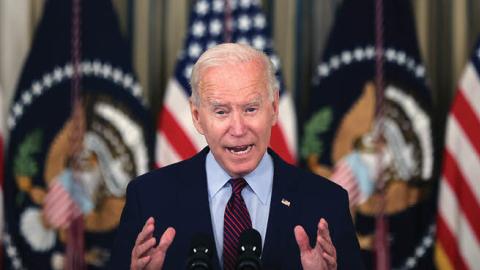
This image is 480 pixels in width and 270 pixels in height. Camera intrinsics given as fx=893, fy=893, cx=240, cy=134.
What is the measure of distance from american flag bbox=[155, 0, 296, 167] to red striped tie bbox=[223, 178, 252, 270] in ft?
6.04

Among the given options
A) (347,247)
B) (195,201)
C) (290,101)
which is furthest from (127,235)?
(290,101)

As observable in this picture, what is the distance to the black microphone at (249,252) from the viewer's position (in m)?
1.70

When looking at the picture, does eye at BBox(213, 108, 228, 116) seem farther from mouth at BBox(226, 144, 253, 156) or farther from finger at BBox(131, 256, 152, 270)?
finger at BBox(131, 256, 152, 270)

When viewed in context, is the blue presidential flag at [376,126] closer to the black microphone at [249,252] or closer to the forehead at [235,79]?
the forehead at [235,79]

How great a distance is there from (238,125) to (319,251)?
14.4 inches

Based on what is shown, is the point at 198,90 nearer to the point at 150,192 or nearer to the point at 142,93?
the point at 150,192

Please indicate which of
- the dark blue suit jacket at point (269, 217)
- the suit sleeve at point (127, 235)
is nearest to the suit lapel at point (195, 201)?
the dark blue suit jacket at point (269, 217)

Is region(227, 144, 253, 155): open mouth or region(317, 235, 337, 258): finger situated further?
region(227, 144, 253, 155): open mouth

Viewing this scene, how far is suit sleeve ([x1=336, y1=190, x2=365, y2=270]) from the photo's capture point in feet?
7.00

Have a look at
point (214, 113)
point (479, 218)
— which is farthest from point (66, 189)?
point (214, 113)

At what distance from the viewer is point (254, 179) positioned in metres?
2.22

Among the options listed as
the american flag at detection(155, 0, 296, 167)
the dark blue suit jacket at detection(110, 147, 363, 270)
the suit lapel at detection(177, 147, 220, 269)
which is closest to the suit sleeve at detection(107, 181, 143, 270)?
the dark blue suit jacket at detection(110, 147, 363, 270)

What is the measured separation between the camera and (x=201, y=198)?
219cm

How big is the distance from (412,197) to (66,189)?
1.60 metres
